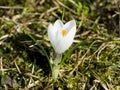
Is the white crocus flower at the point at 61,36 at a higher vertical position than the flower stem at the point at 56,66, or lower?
higher

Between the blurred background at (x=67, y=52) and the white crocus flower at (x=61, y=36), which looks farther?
the blurred background at (x=67, y=52)

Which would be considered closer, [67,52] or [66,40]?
[66,40]

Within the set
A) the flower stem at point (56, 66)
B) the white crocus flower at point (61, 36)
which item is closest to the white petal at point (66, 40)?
the white crocus flower at point (61, 36)

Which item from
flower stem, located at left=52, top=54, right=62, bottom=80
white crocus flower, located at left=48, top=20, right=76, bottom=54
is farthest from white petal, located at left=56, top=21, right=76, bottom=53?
flower stem, located at left=52, top=54, right=62, bottom=80

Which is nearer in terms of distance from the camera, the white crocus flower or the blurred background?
the white crocus flower

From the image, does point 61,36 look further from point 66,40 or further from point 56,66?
point 56,66

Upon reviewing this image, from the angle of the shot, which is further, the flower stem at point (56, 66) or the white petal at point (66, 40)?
the flower stem at point (56, 66)

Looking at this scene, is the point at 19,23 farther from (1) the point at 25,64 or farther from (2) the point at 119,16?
(2) the point at 119,16

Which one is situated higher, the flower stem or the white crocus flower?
the white crocus flower

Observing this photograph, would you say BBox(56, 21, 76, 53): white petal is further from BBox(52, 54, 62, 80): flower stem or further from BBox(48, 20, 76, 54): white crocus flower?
BBox(52, 54, 62, 80): flower stem

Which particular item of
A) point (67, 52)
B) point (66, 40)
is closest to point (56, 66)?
point (67, 52)

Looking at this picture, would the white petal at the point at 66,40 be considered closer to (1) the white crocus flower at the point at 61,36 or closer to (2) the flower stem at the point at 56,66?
(1) the white crocus flower at the point at 61,36
